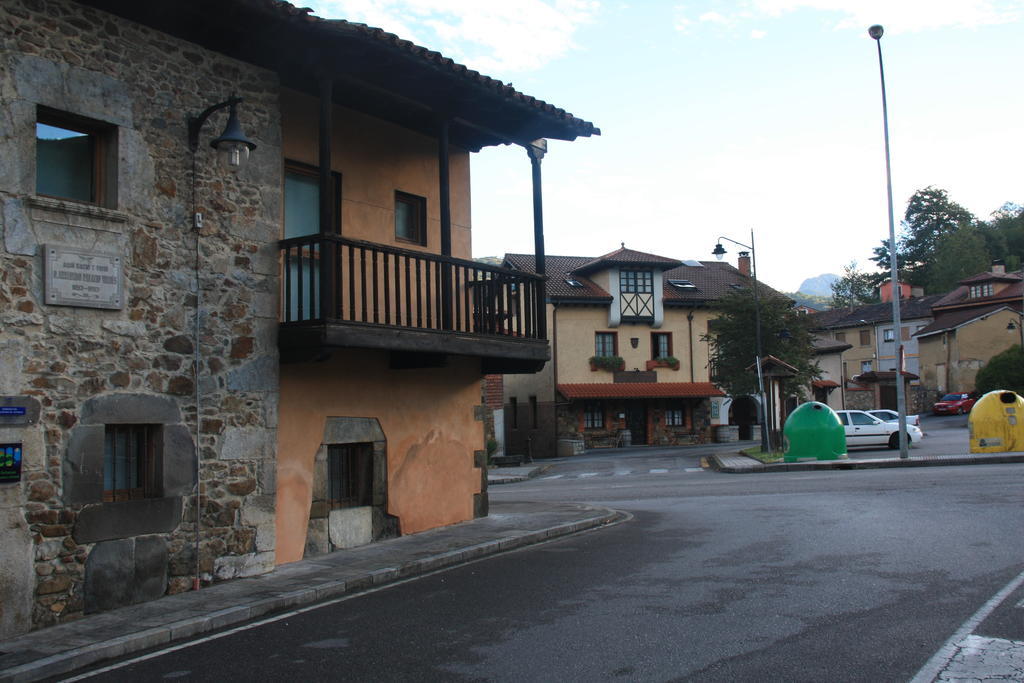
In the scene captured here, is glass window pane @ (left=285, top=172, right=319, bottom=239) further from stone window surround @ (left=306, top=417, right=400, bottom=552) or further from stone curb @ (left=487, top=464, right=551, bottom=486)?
stone curb @ (left=487, top=464, right=551, bottom=486)

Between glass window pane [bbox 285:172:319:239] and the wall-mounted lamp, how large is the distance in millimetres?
1499

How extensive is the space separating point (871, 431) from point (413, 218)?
2149 cm

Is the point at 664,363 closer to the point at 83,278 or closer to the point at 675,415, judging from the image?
the point at 675,415

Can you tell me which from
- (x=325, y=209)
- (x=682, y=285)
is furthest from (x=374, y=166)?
(x=682, y=285)

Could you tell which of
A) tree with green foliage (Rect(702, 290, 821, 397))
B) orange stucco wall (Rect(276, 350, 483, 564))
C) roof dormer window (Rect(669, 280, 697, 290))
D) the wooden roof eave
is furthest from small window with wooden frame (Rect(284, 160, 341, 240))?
roof dormer window (Rect(669, 280, 697, 290))

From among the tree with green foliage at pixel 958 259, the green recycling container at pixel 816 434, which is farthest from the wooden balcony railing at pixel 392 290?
the tree with green foliage at pixel 958 259

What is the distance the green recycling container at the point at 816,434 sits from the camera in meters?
25.5

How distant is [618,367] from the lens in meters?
43.4

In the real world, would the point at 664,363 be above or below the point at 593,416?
above

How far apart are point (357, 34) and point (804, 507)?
9.03 meters

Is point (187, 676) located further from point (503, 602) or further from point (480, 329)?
point (480, 329)

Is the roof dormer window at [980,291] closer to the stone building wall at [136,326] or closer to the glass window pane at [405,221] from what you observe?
the glass window pane at [405,221]

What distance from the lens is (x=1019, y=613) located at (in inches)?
275

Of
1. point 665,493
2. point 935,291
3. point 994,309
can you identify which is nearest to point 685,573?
point 665,493
